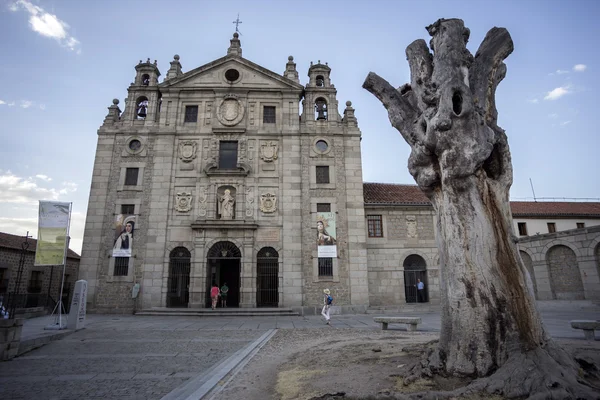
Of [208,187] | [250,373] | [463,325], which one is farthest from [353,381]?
[208,187]

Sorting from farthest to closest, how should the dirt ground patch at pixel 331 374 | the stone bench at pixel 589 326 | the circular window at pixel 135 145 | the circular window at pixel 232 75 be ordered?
the circular window at pixel 232 75 → the circular window at pixel 135 145 → the stone bench at pixel 589 326 → the dirt ground patch at pixel 331 374

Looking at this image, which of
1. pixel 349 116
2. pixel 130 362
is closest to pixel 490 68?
pixel 130 362

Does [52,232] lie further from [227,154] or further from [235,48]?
[235,48]

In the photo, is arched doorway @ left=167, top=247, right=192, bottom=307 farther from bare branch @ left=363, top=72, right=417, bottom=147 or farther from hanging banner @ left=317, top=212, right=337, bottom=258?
bare branch @ left=363, top=72, right=417, bottom=147

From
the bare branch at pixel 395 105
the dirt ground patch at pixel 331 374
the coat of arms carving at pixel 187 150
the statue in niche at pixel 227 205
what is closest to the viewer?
the dirt ground patch at pixel 331 374

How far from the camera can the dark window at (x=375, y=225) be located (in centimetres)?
2328

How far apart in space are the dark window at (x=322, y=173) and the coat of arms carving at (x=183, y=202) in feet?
27.7

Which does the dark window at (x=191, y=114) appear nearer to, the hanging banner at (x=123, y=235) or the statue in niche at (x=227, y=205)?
the statue in niche at (x=227, y=205)

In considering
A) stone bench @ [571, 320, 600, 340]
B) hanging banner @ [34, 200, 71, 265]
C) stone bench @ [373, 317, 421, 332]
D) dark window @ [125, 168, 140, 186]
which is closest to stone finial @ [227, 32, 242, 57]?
dark window @ [125, 168, 140, 186]

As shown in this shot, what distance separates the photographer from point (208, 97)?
2419cm

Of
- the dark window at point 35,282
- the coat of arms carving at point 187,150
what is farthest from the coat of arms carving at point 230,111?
the dark window at point 35,282

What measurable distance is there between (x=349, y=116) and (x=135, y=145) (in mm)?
14777

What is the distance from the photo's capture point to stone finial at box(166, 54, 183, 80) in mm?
24781

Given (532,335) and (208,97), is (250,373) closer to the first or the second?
(532,335)
